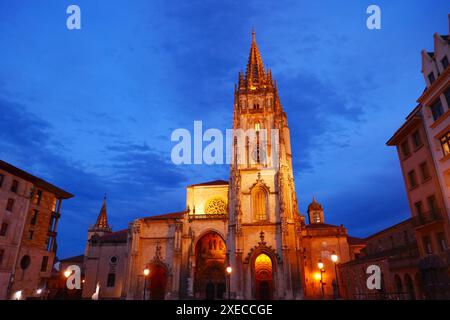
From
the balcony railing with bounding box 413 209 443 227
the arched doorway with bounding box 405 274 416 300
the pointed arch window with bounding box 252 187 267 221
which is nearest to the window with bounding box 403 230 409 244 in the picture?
the arched doorway with bounding box 405 274 416 300

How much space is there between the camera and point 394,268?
24719 millimetres

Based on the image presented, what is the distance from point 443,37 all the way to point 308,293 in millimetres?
33248

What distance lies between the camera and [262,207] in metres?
41.8

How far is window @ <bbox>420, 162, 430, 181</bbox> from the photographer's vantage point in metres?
22.8

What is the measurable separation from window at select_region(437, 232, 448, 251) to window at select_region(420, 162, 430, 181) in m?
4.20

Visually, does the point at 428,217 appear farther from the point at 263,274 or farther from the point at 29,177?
the point at 29,177

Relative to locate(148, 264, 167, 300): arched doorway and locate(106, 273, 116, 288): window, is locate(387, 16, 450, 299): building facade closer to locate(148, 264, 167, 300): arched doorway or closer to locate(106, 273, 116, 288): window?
locate(148, 264, 167, 300): arched doorway

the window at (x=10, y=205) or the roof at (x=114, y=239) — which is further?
the roof at (x=114, y=239)

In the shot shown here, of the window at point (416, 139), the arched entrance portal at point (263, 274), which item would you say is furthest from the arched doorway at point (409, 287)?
the arched entrance portal at point (263, 274)

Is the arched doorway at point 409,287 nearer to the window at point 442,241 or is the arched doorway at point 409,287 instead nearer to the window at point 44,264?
the window at point 442,241

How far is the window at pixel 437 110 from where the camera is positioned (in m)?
21.7

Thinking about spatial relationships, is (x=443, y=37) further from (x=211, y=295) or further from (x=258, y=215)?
(x=211, y=295)

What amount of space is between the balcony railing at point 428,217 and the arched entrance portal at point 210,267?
93.1ft
